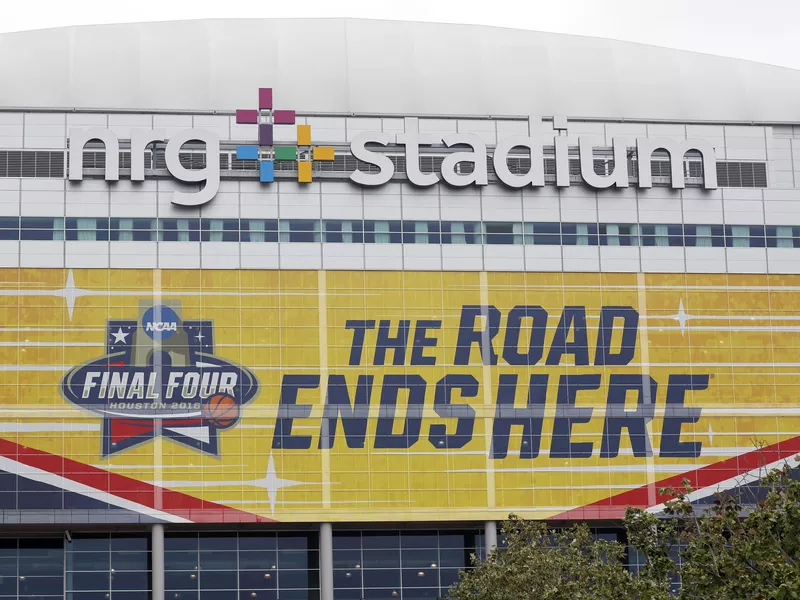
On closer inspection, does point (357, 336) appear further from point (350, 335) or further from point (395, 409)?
point (395, 409)

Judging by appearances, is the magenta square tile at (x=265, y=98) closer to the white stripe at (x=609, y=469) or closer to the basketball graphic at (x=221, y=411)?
the basketball graphic at (x=221, y=411)

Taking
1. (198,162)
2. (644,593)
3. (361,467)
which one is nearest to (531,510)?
(361,467)

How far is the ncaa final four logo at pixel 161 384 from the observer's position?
97.2 m

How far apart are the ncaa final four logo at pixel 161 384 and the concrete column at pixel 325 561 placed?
8771 mm

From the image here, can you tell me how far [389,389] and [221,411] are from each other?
11003 millimetres

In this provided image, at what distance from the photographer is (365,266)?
101 m

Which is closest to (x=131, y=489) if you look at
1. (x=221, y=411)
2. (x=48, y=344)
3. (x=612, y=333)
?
(x=221, y=411)

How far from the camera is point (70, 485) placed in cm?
9619

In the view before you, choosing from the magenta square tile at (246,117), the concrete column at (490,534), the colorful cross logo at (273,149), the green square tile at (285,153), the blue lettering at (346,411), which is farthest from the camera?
the green square tile at (285,153)

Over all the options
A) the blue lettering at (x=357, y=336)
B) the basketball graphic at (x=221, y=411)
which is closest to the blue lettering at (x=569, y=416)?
the blue lettering at (x=357, y=336)

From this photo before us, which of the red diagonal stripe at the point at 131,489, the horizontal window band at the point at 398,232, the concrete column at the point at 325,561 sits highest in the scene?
the horizontal window band at the point at 398,232

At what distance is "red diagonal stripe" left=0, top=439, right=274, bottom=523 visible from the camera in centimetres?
9612

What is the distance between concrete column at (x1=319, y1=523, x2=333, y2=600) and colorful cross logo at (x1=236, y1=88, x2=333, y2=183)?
22.9 metres

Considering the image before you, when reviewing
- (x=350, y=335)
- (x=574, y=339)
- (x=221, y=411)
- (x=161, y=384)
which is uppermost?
(x=350, y=335)
